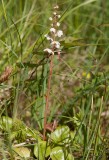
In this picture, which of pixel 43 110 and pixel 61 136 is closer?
pixel 61 136

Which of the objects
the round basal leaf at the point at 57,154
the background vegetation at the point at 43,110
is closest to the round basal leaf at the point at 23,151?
the background vegetation at the point at 43,110

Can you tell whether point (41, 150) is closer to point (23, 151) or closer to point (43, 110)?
point (23, 151)

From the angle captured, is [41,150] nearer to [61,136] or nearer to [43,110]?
[61,136]

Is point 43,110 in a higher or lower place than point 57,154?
higher

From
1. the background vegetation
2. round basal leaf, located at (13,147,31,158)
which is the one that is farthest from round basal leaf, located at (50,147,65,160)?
round basal leaf, located at (13,147,31,158)

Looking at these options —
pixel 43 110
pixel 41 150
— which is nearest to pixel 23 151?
pixel 41 150

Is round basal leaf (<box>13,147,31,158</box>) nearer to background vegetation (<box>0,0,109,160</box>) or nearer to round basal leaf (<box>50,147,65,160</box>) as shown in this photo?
background vegetation (<box>0,0,109,160</box>)
